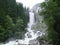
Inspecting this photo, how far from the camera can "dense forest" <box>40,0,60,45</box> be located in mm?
12508

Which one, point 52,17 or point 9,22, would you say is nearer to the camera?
point 52,17

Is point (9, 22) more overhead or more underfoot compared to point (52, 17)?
more underfoot

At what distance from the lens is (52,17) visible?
496 inches

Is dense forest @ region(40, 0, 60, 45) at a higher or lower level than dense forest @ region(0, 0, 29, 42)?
higher

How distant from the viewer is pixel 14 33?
39.8 metres

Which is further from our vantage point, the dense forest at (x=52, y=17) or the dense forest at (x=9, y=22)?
the dense forest at (x=9, y=22)

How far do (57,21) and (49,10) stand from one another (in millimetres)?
744

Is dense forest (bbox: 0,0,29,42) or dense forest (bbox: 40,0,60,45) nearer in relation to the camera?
dense forest (bbox: 40,0,60,45)

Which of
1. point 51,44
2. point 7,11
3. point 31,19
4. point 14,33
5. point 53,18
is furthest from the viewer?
point 31,19

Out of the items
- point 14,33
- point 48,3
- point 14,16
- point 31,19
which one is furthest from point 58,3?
point 31,19

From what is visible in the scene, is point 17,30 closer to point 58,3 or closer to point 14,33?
point 14,33

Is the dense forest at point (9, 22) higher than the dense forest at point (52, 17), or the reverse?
the dense forest at point (52, 17)

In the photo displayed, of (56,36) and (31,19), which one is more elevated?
(56,36)

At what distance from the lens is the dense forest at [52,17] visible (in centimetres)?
1251
